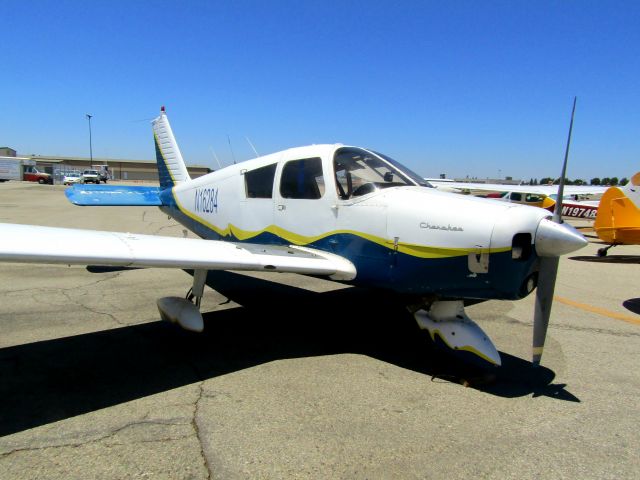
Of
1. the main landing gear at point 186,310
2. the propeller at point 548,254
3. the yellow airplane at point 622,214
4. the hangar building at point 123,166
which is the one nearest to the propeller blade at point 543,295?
the propeller at point 548,254

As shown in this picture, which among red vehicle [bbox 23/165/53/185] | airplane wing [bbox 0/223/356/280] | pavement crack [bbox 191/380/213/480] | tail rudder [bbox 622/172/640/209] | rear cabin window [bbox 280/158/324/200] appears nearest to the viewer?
pavement crack [bbox 191/380/213/480]

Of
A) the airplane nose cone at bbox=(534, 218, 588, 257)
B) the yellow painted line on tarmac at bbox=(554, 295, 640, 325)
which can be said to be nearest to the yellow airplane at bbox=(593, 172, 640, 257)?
the yellow painted line on tarmac at bbox=(554, 295, 640, 325)

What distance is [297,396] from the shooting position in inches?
145

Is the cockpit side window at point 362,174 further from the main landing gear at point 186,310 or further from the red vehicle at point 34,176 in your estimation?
the red vehicle at point 34,176

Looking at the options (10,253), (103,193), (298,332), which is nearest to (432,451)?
(298,332)

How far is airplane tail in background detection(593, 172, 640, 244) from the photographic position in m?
10.9

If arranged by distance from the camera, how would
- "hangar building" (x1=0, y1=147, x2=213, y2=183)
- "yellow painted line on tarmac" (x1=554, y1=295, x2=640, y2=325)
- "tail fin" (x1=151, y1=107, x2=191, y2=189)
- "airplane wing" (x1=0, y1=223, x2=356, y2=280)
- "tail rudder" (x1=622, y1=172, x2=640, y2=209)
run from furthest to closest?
"hangar building" (x1=0, y1=147, x2=213, y2=183)
"tail rudder" (x1=622, y1=172, x2=640, y2=209)
"tail fin" (x1=151, y1=107, x2=191, y2=189)
"yellow painted line on tarmac" (x1=554, y1=295, x2=640, y2=325)
"airplane wing" (x1=0, y1=223, x2=356, y2=280)

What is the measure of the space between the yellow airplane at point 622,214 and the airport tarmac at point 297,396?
554cm

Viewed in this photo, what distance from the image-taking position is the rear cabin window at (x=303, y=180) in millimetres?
5172

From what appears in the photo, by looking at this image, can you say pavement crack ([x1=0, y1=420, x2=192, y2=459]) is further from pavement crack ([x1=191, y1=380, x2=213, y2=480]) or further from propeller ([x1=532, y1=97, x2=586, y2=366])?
propeller ([x1=532, y1=97, x2=586, y2=366])

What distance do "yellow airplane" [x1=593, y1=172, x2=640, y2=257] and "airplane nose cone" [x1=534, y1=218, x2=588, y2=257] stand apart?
937 centimetres

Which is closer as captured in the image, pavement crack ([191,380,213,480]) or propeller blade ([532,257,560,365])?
pavement crack ([191,380,213,480])

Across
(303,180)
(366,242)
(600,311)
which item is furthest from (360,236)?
(600,311)

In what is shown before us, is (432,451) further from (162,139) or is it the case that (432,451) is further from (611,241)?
(611,241)
